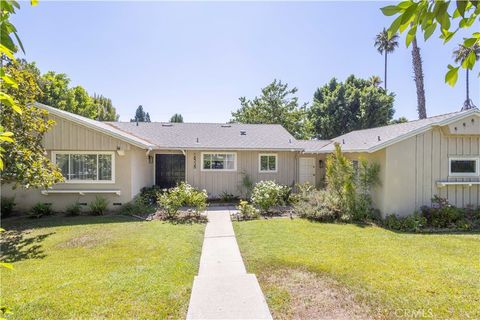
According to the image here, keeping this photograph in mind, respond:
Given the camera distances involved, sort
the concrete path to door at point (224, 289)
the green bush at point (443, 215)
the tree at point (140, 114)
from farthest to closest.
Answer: the tree at point (140, 114)
the green bush at point (443, 215)
the concrete path to door at point (224, 289)

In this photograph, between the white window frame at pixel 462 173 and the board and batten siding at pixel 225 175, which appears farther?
the board and batten siding at pixel 225 175

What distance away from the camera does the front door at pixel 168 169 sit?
51.2ft

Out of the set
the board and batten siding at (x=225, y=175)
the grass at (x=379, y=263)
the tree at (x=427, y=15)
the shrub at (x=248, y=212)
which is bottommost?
the grass at (x=379, y=263)

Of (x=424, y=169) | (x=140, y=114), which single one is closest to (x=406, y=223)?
(x=424, y=169)

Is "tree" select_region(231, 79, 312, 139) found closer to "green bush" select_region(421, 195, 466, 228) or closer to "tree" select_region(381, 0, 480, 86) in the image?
"green bush" select_region(421, 195, 466, 228)

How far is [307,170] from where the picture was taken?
52.6ft

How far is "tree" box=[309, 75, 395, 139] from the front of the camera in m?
26.9

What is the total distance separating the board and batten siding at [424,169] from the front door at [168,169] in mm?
10564

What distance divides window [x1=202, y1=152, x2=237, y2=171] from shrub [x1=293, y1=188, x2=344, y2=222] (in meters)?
4.93

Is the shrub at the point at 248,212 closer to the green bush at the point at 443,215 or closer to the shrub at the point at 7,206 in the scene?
the green bush at the point at 443,215

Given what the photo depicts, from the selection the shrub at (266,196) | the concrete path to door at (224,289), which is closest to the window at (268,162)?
the shrub at (266,196)

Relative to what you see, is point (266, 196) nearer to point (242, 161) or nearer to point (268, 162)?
point (242, 161)

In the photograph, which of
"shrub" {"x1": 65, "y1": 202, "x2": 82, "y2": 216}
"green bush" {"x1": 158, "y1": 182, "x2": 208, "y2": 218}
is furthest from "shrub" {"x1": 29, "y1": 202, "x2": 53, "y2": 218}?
"green bush" {"x1": 158, "y1": 182, "x2": 208, "y2": 218}

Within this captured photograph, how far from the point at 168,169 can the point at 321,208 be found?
29.8 ft
